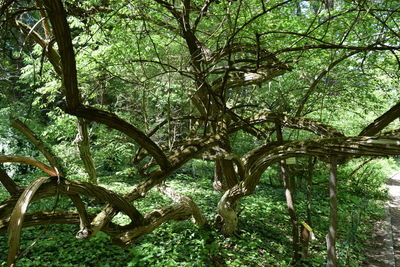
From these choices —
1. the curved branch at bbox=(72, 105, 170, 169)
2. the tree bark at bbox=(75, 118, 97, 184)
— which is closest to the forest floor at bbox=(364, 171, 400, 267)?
the curved branch at bbox=(72, 105, 170, 169)

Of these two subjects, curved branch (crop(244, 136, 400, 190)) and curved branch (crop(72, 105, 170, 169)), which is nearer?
curved branch (crop(244, 136, 400, 190))

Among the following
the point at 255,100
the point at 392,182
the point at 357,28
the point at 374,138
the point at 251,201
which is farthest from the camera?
the point at 392,182

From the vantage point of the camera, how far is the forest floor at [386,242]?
497 centimetres

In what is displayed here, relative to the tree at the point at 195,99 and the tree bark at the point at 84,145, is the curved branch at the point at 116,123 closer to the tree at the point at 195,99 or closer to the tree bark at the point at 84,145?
the tree at the point at 195,99

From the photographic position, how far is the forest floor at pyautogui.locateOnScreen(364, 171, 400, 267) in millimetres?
4970

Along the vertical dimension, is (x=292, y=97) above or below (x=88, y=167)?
above

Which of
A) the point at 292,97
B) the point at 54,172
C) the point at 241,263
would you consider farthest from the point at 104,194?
the point at 292,97

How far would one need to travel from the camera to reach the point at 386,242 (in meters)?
5.81

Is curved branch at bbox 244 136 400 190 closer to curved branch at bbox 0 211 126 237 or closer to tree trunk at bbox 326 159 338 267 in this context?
tree trunk at bbox 326 159 338 267

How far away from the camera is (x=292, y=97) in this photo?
228 inches

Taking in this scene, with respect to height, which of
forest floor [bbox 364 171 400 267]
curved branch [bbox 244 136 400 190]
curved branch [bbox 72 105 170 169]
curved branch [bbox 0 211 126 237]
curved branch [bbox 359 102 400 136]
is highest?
curved branch [bbox 72 105 170 169]

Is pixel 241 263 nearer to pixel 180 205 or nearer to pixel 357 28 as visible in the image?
pixel 180 205

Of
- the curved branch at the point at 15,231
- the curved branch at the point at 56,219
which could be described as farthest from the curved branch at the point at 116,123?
the curved branch at the point at 15,231

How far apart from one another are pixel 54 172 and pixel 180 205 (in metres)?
2.00
